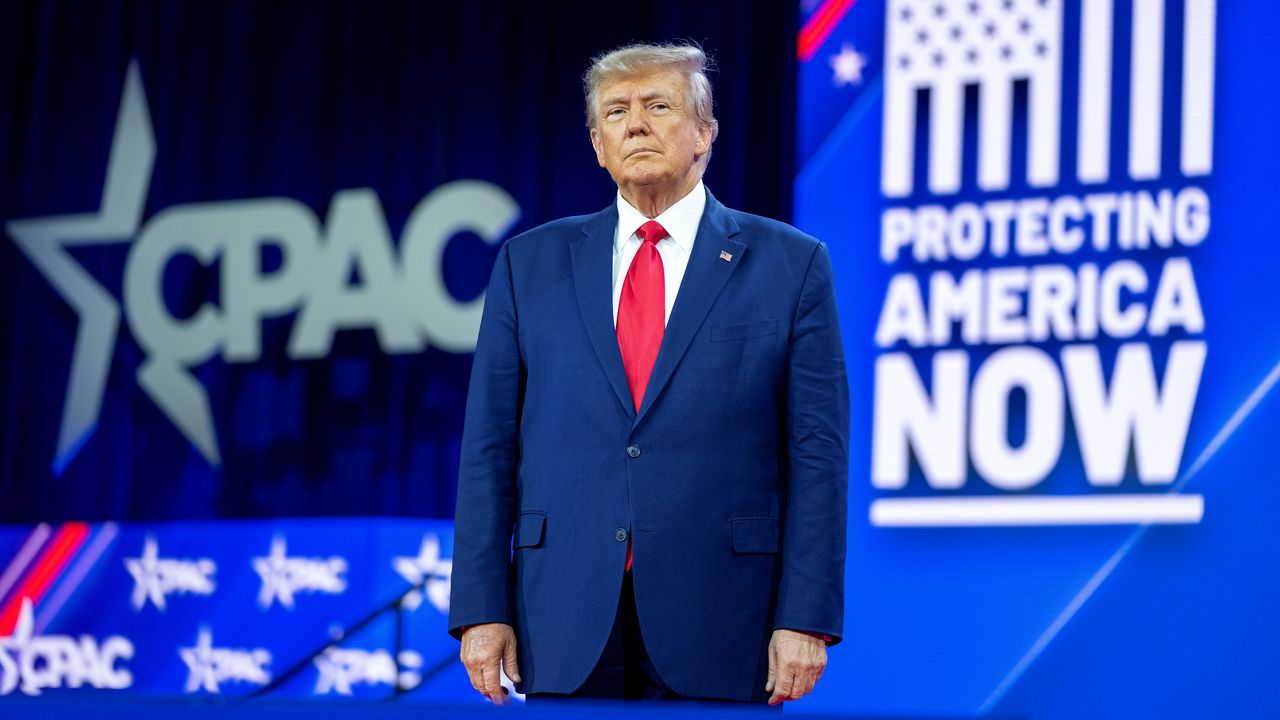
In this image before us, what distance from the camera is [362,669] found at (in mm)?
4523

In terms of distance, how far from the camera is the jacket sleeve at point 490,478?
1.95m

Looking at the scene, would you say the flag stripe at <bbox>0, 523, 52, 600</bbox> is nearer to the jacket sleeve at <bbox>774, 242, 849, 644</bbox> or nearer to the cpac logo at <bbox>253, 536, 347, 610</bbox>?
the cpac logo at <bbox>253, 536, 347, 610</bbox>

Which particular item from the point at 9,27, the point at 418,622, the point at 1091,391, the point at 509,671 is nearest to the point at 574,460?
the point at 509,671

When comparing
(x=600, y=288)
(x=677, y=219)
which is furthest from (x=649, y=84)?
(x=600, y=288)

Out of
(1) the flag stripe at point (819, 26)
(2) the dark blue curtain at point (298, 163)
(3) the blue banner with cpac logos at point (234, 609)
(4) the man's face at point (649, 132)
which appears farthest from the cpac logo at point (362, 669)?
(4) the man's face at point (649, 132)

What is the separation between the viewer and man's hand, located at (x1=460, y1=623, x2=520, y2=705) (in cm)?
192

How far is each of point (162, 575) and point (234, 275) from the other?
94 centimetres

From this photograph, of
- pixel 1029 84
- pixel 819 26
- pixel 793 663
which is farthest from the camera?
pixel 819 26

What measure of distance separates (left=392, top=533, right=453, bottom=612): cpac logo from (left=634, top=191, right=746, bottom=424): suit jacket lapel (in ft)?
8.45

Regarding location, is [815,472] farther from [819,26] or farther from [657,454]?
[819,26]

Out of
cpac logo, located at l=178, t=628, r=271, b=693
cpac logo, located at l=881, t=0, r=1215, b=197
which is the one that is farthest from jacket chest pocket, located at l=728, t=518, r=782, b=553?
cpac logo, located at l=178, t=628, r=271, b=693

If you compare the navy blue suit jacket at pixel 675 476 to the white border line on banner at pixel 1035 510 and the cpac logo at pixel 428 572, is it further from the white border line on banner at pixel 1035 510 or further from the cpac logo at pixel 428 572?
the cpac logo at pixel 428 572

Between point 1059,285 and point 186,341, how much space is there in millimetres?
2623

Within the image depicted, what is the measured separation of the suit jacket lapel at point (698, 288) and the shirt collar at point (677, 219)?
0.05 ft
